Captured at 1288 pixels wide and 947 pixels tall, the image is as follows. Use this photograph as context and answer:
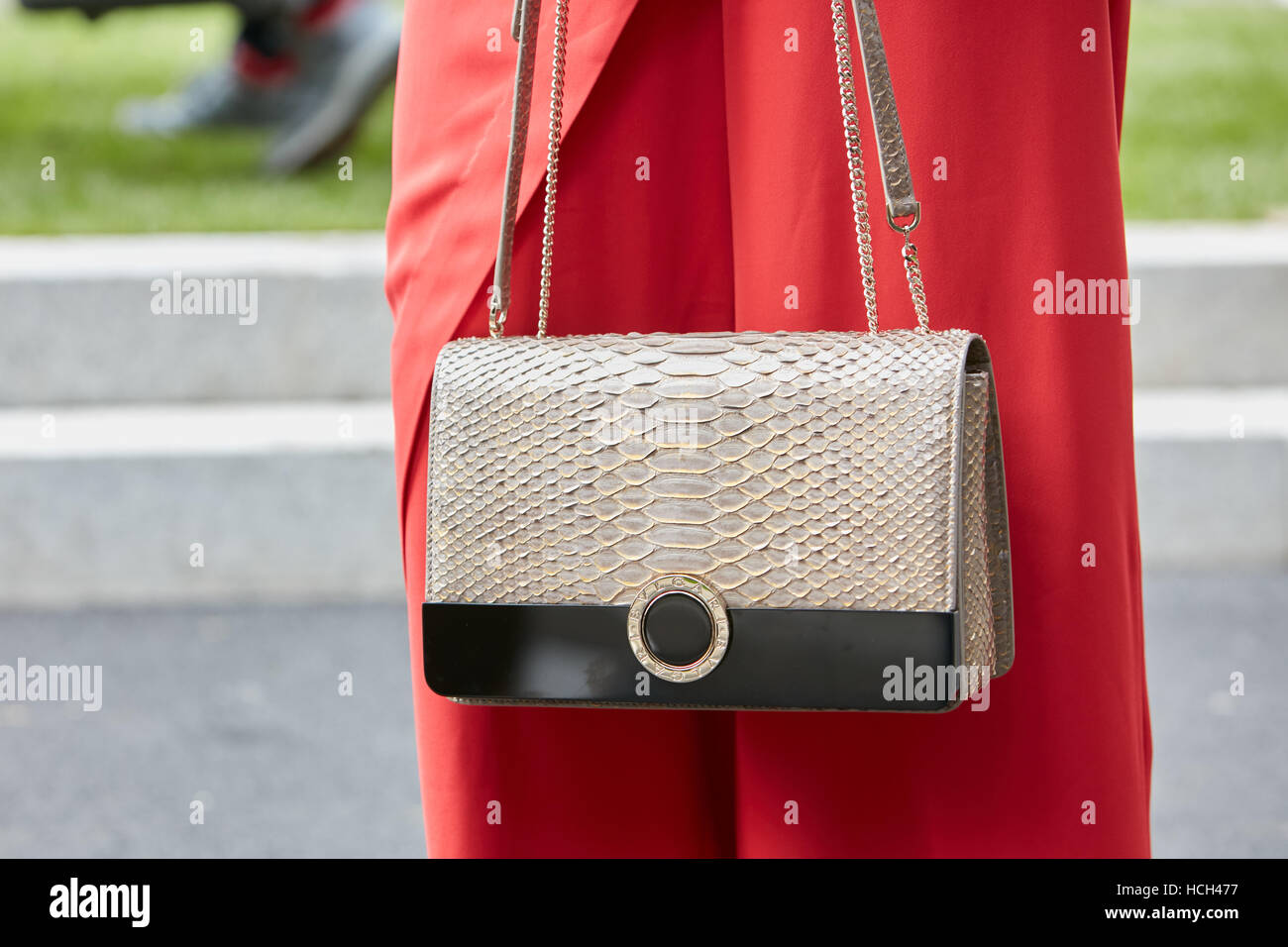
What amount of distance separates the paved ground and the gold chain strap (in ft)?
2.69

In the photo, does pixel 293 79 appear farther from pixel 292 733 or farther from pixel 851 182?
pixel 851 182

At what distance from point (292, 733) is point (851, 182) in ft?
→ 3.71

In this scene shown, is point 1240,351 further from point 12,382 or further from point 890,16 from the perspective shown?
point 12,382

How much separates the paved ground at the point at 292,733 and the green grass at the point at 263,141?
1.01 metres

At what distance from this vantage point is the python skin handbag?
1.62 feet

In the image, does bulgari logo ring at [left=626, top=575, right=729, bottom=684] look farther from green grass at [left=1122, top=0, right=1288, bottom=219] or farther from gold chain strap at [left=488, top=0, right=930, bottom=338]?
green grass at [left=1122, top=0, right=1288, bottom=219]

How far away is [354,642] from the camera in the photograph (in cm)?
172

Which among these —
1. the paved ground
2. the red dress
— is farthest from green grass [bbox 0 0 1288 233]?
the red dress

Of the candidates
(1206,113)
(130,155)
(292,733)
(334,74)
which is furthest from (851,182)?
(130,155)

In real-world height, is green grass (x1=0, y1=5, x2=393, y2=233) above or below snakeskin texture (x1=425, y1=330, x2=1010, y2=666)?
above

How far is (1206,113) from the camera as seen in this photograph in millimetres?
2949

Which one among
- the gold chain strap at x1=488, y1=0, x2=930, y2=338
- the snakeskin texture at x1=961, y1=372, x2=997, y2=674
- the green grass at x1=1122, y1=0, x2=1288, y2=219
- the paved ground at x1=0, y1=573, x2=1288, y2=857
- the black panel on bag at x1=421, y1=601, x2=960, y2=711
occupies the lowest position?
the paved ground at x1=0, y1=573, x2=1288, y2=857

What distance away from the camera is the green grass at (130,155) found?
2580mm

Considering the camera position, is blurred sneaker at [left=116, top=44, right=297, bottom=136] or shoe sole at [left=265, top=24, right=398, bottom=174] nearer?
shoe sole at [left=265, top=24, right=398, bottom=174]
